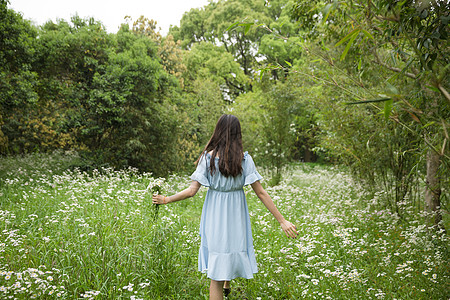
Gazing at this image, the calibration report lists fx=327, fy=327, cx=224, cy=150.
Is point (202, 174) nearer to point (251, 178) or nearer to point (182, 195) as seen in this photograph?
point (182, 195)

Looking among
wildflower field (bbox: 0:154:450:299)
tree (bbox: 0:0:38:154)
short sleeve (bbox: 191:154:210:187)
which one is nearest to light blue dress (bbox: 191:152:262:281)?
short sleeve (bbox: 191:154:210:187)

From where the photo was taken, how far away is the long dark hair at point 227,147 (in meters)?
2.92

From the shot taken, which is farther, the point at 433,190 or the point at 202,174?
the point at 433,190

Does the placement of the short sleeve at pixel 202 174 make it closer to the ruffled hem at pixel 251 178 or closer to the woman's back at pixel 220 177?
the woman's back at pixel 220 177

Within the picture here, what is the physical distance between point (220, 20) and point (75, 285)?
2145cm

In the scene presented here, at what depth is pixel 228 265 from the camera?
9.43 ft

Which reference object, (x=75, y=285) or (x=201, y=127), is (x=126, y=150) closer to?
(x=201, y=127)

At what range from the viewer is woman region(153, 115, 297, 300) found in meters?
2.91

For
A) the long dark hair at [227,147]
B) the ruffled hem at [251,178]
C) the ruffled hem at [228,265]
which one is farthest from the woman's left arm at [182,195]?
the ruffled hem at [228,265]

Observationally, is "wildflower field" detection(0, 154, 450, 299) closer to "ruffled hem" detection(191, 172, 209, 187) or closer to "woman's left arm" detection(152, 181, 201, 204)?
"woman's left arm" detection(152, 181, 201, 204)

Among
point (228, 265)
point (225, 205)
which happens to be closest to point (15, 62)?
point (225, 205)

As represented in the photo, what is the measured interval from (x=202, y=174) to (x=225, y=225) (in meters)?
0.50

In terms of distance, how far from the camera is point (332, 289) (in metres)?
3.27

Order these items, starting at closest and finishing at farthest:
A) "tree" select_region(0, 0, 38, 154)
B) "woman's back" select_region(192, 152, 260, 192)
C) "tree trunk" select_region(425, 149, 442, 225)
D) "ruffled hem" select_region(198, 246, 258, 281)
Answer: "ruffled hem" select_region(198, 246, 258, 281)
"woman's back" select_region(192, 152, 260, 192)
"tree trunk" select_region(425, 149, 442, 225)
"tree" select_region(0, 0, 38, 154)
